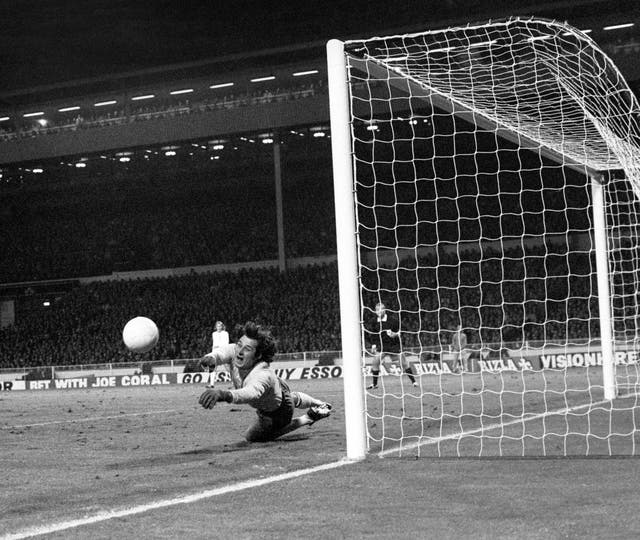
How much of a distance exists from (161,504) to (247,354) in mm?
3472

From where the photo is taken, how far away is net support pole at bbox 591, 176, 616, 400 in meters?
13.3

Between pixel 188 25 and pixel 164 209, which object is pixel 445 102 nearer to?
pixel 188 25

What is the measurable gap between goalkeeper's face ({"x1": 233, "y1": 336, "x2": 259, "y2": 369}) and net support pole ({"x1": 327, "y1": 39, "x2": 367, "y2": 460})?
154 centimetres

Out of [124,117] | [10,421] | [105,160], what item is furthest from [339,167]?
[105,160]

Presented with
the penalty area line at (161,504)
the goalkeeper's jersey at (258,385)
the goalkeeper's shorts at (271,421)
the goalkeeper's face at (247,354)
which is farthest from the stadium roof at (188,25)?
the penalty area line at (161,504)

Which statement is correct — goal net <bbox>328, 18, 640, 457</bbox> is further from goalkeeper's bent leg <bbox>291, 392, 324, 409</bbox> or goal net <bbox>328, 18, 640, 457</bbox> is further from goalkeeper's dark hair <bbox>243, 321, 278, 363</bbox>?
goalkeeper's dark hair <bbox>243, 321, 278, 363</bbox>

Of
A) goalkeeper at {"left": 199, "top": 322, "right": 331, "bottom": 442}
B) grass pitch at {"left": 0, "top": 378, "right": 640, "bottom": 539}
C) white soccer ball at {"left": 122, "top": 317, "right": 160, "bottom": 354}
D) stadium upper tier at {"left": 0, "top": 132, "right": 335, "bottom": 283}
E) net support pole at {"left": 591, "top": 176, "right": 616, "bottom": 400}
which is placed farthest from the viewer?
stadium upper tier at {"left": 0, "top": 132, "right": 335, "bottom": 283}

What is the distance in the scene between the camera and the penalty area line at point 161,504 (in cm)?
510

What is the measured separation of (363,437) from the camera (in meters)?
7.81

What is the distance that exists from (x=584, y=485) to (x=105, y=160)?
42657mm

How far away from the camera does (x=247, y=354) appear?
9.25 m

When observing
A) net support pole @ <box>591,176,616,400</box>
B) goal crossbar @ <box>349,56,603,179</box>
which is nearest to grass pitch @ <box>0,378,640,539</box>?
goal crossbar @ <box>349,56,603,179</box>

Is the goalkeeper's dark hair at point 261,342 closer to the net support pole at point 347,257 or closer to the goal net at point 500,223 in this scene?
the goal net at point 500,223

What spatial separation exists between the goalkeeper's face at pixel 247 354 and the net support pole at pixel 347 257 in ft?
5.04
